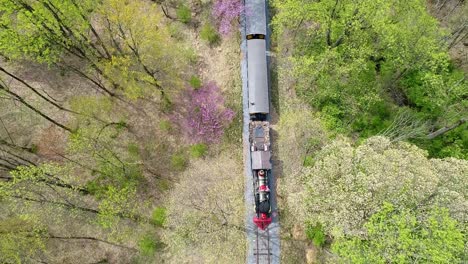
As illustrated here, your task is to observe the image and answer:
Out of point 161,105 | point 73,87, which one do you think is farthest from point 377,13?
point 73,87

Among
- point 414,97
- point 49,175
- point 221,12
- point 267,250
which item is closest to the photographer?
point 49,175

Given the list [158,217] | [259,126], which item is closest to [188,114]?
[259,126]

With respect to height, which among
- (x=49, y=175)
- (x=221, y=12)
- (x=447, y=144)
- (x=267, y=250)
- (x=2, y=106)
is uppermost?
(x=221, y=12)

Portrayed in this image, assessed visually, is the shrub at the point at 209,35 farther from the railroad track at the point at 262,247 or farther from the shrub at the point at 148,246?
the shrub at the point at 148,246

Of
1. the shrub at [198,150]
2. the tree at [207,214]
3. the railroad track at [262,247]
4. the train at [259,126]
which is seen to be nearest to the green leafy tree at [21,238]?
the tree at [207,214]

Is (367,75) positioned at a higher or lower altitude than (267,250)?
higher

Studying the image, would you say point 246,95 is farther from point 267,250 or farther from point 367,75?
point 267,250

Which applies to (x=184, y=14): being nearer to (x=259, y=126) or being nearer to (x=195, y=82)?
(x=195, y=82)
